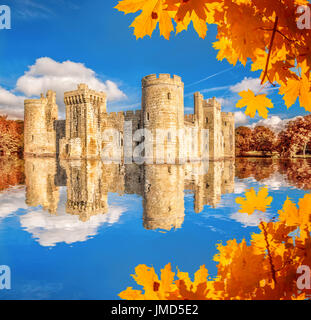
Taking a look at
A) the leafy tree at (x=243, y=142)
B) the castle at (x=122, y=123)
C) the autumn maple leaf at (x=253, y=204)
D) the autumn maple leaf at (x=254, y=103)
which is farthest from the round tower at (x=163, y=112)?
the leafy tree at (x=243, y=142)

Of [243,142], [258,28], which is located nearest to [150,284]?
[258,28]

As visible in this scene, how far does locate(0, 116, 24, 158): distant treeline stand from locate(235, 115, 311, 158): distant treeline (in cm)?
3627

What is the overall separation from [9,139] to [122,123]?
63.9ft

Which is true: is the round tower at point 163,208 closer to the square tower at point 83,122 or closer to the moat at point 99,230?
the moat at point 99,230

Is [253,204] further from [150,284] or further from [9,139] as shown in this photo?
[9,139]

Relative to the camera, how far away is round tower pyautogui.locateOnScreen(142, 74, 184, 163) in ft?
57.3

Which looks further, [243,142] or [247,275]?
[243,142]

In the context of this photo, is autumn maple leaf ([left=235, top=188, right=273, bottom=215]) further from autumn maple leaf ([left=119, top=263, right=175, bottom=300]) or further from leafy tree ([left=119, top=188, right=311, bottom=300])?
autumn maple leaf ([left=119, top=263, right=175, bottom=300])

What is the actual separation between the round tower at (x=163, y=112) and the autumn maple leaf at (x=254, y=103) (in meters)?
15.8

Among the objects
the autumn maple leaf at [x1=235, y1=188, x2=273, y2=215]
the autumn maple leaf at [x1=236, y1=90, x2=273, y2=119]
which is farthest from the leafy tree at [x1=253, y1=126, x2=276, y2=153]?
the autumn maple leaf at [x1=236, y1=90, x2=273, y2=119]

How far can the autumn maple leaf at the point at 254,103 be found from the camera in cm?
171

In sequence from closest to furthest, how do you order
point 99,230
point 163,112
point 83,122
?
point 99,230, point 163,112, point 83,122

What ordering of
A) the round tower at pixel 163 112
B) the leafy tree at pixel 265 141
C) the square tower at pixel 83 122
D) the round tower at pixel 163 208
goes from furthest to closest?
the leafy tree at pixel 265 141 < the square tower at pixel 83 122 < the round tower at pixel 163 112 < the round tower at pixel 163 208

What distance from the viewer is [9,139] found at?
33.7 meters
